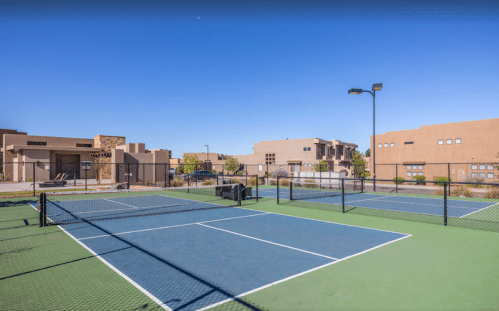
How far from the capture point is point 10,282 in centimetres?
623

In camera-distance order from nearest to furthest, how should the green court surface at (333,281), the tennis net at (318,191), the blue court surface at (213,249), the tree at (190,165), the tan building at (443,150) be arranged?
1. the green court surface at (333,281)
2. the blue court surface at (213,249)
3. the tennis net at (318,191)
4. the tan building at (443,150)
5. the tree at (190,165)

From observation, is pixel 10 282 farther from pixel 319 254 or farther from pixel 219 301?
pixel 319 254

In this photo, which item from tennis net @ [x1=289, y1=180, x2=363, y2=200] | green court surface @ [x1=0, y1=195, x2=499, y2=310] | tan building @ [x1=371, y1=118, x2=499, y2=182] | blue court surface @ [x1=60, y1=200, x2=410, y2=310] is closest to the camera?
green court surface @ [x1=0, y1=195, x2=499, y2=310]

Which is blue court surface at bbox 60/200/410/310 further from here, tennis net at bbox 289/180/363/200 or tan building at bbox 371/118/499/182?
tan building at bbox 371/118/499/182

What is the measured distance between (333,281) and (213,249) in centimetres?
366

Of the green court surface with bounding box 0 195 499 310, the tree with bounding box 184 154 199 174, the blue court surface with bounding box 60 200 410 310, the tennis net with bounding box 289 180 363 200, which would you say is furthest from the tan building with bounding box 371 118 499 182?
the tree with bounding box 184 154 199 174

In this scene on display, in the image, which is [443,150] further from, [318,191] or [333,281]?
[333,281]

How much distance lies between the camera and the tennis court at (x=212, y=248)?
6.05 metres

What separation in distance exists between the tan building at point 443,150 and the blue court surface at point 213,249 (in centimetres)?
3230

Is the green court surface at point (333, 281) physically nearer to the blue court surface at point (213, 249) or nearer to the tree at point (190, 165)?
the blue court surface at point (213, 249)

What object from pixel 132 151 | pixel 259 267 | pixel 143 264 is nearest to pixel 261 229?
pixel 259 267

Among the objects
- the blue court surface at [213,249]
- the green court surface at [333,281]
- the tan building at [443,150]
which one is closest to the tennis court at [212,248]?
the blue court surface at [213,249]

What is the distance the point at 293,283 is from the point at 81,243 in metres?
6.96

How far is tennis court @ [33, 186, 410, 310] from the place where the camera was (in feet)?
19.9
